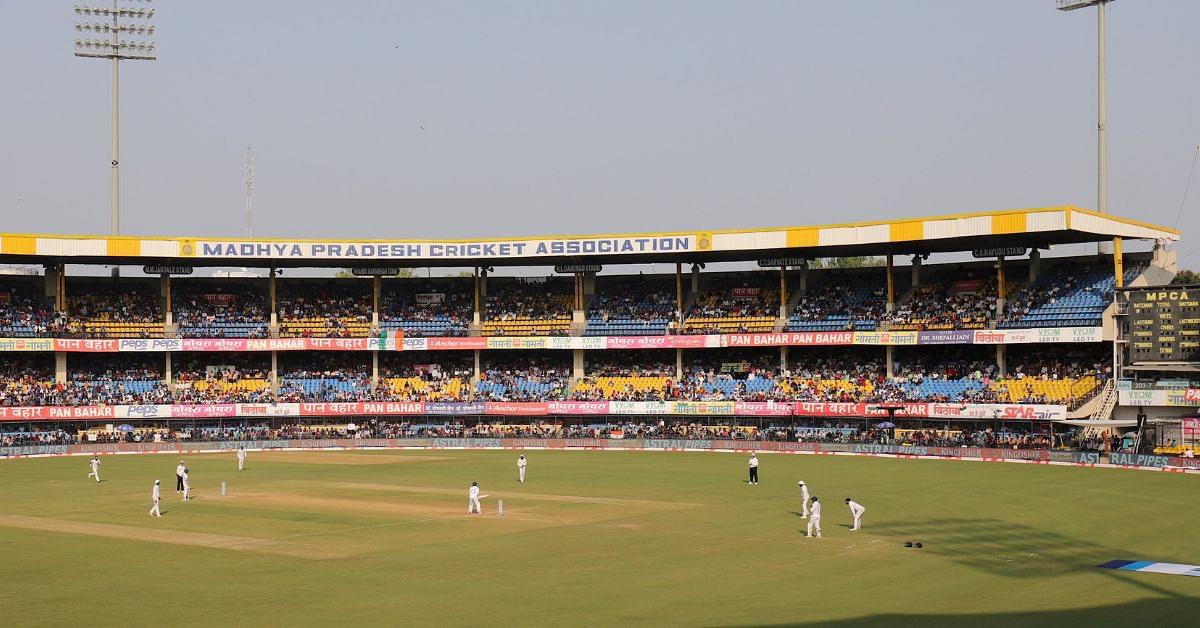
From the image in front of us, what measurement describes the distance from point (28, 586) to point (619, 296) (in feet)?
211

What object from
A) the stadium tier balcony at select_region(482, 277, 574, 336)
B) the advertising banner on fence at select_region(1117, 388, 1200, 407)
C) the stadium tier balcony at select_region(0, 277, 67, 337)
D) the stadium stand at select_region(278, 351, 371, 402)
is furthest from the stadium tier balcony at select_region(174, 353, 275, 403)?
the advertising banner on fence at select_region(1117, 388, 1200, 407)

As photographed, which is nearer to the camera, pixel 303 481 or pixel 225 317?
pixel 303 481

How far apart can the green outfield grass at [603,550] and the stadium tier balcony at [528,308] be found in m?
30.9

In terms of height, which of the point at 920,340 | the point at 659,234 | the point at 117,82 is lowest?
the point at 920,340

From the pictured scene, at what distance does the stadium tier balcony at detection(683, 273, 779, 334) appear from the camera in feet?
268

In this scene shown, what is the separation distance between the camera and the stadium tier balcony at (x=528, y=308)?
8625 centimetres

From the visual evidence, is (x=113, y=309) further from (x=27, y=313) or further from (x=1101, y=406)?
(x=1101, y=406)

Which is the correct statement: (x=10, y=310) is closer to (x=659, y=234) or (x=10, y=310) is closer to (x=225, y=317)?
(x=225, y=317)

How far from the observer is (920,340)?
2884 inches

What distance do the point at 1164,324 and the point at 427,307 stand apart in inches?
1986

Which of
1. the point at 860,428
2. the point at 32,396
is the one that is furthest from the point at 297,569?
the point at 32,396

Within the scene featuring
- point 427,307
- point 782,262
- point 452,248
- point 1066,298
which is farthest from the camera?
point 427,307

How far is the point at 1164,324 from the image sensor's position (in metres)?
57.8

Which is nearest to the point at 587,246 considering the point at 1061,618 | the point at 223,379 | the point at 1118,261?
the point at 223,379
